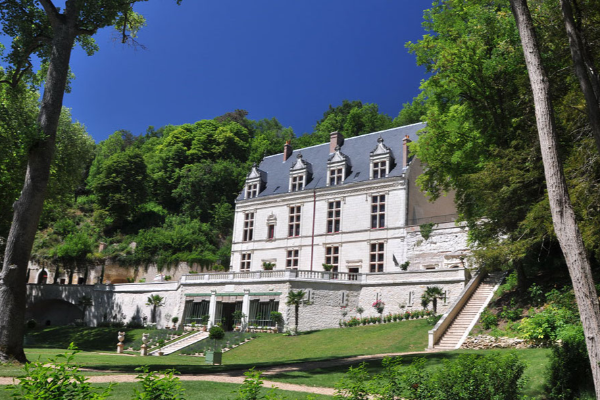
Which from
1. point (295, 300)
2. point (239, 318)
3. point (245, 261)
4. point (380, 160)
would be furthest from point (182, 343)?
point (380, 160)

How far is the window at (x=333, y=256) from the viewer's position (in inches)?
1371

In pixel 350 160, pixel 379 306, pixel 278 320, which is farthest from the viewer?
pixel 350 160

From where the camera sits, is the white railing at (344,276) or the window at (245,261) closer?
the white railing at (344,276)

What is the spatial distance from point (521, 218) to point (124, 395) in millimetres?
16308

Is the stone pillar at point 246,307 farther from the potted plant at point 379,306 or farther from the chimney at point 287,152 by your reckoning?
the chimney at point 287,152

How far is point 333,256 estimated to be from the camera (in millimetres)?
35000

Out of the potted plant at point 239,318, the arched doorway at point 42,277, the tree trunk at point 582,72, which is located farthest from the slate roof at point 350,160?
the tree trunk at point 582,72

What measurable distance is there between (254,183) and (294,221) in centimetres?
575

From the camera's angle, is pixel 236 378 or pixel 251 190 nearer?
pixel 236 378

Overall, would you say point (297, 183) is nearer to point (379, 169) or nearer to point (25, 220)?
point (379, 169)

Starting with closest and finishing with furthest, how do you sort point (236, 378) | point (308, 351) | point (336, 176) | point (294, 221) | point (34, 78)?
1. point (236, 378)
2. point (34, 78)
3. point (308, 351)
4. point (336, 176)
5. point (294, 221)

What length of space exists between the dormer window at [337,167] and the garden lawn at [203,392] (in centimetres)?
2615

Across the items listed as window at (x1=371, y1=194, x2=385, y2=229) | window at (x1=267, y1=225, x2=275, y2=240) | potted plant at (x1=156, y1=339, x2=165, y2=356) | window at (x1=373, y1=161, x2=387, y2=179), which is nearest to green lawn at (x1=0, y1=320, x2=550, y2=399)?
potted plant at (x1=156, y1=339, x2=165, y2=356)

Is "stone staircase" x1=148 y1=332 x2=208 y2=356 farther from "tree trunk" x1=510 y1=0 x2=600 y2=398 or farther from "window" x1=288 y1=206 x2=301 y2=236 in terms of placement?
"tree trunk" x1=510 y1=0 x2=600 y2=398
